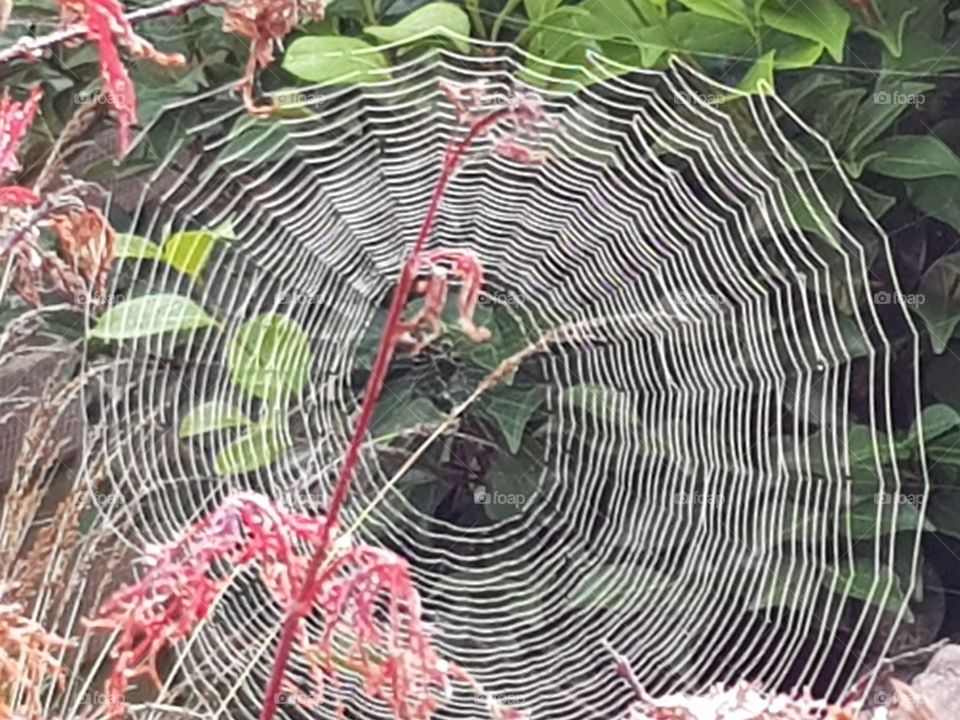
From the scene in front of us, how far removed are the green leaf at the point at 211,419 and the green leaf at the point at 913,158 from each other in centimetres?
47

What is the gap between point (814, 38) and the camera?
0.87 m

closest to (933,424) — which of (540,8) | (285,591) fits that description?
(540,8)

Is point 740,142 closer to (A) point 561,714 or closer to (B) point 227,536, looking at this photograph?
(A) point 561,714

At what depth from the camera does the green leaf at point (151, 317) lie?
826 millimetres

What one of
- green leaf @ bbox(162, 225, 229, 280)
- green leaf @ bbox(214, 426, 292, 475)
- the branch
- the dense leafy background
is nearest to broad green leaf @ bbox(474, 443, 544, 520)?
the dense leafy background

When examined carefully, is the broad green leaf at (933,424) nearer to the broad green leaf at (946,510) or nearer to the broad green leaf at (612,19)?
the broad green leaf at (946,510)

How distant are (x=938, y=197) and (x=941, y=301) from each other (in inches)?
2.8

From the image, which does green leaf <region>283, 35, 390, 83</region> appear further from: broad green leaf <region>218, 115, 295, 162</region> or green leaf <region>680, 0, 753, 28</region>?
green leaf <region>680, 0, 753, 28</region>

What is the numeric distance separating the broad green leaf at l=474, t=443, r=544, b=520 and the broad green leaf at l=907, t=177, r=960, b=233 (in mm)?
321

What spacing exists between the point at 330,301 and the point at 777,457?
1.01 feet

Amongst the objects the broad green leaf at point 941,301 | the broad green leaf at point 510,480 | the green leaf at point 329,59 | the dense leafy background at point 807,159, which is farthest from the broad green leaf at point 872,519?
the green leaf at point 329,59

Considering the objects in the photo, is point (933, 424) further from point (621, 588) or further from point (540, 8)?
point (540, 8)

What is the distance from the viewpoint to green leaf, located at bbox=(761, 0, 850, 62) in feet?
2.85

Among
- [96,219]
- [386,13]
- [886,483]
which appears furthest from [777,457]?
[96,219]
